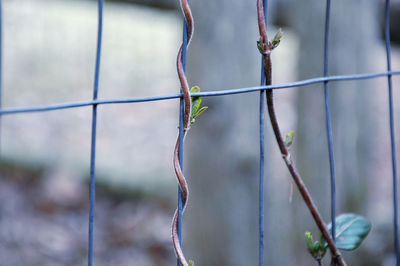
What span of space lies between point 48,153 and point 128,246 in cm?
121

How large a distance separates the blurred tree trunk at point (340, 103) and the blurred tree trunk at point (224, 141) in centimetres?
50

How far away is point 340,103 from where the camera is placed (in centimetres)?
241

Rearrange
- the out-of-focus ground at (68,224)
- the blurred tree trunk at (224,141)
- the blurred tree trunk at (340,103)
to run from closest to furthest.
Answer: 1. the blurred tree trunk at (224,141)
2. the blurred tree trunk at (340,103)
3. the out-of-focus ground at (68,224)

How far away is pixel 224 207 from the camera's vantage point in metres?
2.07

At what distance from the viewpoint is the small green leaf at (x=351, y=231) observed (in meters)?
1.03

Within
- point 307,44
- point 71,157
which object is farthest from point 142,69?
point 307,44

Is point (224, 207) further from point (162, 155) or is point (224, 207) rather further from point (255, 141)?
point (162, 155)

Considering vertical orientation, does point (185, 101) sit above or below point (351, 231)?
above

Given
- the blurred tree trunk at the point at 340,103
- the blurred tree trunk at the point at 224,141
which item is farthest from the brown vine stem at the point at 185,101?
the blurred tree trunk at the point at 340,103

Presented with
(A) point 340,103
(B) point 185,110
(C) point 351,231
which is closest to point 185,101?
(B) point 185,110

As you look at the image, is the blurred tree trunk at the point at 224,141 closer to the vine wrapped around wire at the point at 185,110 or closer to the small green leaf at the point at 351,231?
the small green leaf at the point at 351,231

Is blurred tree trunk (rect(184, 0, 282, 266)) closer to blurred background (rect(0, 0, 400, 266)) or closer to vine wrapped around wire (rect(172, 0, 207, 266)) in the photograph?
blurred background (rect(0, 0, 400, 266))

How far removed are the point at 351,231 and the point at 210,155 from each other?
1048 millimetres

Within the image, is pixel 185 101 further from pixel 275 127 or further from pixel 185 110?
pixel 275 127
